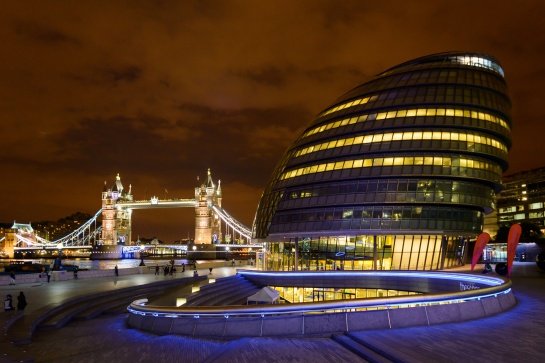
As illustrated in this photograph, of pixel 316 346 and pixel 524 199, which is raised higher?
pixel 524 199

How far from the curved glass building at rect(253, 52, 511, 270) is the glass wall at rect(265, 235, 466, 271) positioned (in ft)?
0.38

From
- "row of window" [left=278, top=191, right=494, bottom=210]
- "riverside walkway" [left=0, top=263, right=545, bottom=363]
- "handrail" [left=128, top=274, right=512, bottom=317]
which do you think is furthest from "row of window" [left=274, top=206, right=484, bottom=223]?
"handrail" [left=128, top=274, right=512, bottom=317]

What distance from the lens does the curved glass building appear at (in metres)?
56.1

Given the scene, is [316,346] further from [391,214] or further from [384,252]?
[384,252]

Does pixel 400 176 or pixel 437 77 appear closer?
pixel 400 176

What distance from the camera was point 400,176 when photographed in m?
56.2

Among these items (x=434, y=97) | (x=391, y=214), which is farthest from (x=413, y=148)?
(x=391, y=214)

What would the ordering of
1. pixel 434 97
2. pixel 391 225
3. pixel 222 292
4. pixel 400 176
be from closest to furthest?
pixel 222 292
pixel 391 225
pixel 400 176
pixel 434 97

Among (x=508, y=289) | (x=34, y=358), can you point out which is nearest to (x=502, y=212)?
(x=508, y=289)

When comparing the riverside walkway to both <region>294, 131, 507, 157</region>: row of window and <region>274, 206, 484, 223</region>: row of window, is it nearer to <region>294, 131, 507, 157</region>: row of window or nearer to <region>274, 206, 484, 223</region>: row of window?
<region>274, 206, 484, 223</region>: row of window

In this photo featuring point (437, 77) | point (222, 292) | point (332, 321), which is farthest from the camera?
point (437, 77)

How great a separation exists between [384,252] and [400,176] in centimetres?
903

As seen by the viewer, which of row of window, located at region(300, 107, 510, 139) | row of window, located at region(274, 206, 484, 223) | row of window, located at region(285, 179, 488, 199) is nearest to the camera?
row of window, located at region(274, 206, 484, 223)

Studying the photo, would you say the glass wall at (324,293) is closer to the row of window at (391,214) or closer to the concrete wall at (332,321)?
the row of window at (391,214)
